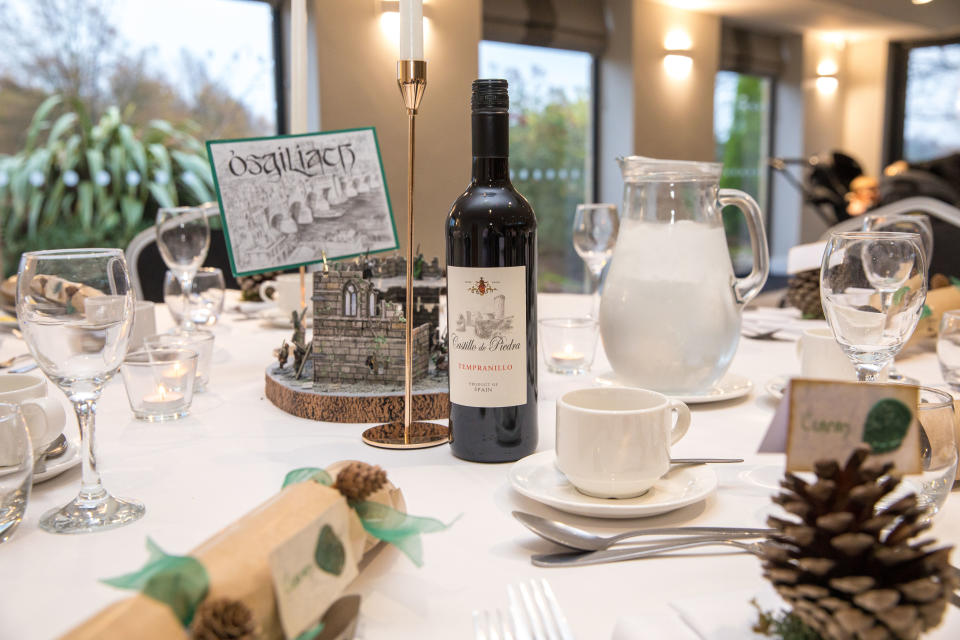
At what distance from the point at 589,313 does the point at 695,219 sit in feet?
2.38

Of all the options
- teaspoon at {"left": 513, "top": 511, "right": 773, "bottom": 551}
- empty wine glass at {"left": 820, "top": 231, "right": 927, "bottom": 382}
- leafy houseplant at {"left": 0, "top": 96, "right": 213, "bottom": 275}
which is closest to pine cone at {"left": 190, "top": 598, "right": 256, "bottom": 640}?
teaspoon at {"left": 513, "top": 511, "right": 773, "bottom": 551}

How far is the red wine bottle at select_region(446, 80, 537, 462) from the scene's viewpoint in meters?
0.75

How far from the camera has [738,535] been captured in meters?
0.60

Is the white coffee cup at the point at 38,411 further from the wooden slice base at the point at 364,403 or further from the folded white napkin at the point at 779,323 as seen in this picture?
the folded white napkin at the point at 779,323

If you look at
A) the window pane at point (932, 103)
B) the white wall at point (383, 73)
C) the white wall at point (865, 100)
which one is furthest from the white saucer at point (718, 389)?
the white wall at point (865, 100)

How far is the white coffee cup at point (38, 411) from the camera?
0.73 meters

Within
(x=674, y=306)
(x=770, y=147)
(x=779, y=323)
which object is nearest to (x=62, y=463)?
(x=674, y=306)

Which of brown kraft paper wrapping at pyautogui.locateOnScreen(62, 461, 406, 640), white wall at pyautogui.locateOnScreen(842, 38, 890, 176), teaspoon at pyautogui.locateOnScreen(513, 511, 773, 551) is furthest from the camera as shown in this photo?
white wall at pyautogui.locateOnScreen(842, 38, 890, 176)

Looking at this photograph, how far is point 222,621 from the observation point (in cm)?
38

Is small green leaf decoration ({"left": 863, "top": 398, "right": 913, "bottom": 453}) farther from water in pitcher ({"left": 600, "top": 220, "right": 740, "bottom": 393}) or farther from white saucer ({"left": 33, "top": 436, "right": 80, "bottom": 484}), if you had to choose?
white saucer ({"left": 33, "top": 436, "right": 80, "bottom": 484})

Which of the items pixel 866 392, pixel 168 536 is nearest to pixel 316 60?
pixel 168 536

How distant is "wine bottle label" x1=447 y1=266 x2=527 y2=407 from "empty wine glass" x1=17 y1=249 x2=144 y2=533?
0.92 feet

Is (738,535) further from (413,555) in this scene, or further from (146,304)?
(146,304)

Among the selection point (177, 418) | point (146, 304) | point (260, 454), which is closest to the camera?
point (260, 454)
